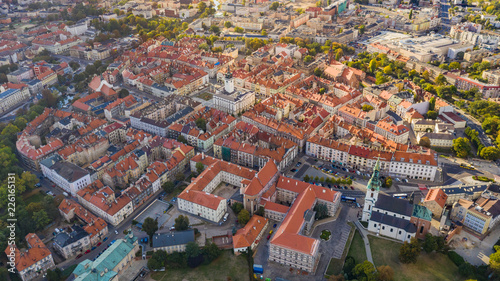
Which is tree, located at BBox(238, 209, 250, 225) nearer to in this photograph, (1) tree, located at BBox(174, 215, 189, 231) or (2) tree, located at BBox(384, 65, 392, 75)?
(1) tree, located at BBox(174, 215, 189, 231)

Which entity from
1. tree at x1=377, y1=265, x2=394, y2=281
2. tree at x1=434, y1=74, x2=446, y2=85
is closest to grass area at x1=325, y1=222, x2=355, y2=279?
tree at x1=377, y1=265, x2=394, y2=281

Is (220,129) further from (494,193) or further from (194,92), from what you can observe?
(494,193)

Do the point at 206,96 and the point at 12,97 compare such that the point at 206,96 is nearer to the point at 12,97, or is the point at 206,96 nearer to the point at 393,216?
the point at 12,97

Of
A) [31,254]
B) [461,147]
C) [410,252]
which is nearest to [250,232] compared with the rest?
[410,252]

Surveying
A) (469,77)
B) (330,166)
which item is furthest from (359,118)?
(469,77)

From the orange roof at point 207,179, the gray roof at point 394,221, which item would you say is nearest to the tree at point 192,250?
the orange roof at point 207,179

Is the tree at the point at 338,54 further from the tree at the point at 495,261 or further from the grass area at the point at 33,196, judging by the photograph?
the grass area at the point at 33,196

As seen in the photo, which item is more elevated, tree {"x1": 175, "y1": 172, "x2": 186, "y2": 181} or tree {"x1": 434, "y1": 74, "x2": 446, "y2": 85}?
tree {"x1": 434, "y1": 74, "x2": 446, "y2": 85}
